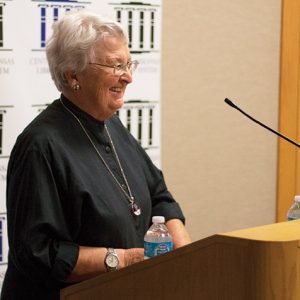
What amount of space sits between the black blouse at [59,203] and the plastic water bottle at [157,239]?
80 millimetres

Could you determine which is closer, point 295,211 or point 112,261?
point 112,261

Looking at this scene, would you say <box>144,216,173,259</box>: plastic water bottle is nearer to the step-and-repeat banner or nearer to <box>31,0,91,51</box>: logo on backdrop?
the step-and-repeat banner

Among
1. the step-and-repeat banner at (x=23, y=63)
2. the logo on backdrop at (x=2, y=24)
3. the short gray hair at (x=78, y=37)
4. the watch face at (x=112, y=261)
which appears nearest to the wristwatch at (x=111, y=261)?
the watch face at (x=112, y=261)

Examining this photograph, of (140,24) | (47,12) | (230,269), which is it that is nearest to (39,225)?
(230,269)

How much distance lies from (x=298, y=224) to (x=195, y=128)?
6.75 ft

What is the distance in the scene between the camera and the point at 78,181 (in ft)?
6.66

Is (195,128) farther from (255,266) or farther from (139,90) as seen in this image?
(255,266)

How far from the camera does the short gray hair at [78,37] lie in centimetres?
214

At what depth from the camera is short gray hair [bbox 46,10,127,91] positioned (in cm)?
214

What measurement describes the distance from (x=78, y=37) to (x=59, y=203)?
485mm

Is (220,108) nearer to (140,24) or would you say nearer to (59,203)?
(140,24)

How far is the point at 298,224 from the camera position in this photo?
157cm

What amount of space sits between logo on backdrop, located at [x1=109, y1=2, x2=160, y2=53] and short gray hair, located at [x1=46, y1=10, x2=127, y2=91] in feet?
3.32

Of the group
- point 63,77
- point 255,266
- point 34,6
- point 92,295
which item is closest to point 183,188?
point 34,6
